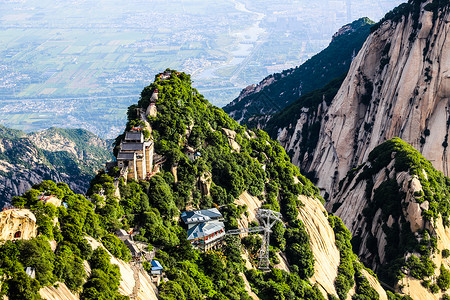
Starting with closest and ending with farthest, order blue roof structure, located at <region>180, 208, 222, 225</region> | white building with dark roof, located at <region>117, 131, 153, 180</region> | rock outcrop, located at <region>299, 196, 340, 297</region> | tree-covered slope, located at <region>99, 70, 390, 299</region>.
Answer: tree-covered slope, located at <region>99, 70, 390, 299</region>
white building with dark roof, located at <region>117, 131, 153, 180</region>
blue roof structure, located at <region>180, 208, 222, 225</region>
rock outcrop, located at <region>299, 196, 340, 297</region>

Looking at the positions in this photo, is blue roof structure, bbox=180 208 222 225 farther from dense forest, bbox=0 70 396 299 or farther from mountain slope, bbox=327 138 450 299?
mountain slope, bbox=327 138 450 299

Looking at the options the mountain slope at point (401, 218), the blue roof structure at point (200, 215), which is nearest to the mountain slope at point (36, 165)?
the mountain slope at point (401, 218)

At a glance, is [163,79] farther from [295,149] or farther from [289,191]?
[295,149]

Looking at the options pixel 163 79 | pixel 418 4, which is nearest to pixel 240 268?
pixel 163 79

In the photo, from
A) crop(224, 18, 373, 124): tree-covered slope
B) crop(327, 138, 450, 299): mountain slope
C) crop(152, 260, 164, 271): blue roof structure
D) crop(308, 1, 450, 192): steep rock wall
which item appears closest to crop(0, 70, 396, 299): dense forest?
crop(152, 260, 164, 271): blue roof structure

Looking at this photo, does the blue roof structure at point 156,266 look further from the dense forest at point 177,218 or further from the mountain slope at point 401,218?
the mountain slope at point 401,218

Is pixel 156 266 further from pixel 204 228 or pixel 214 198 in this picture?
pixel 214 198
